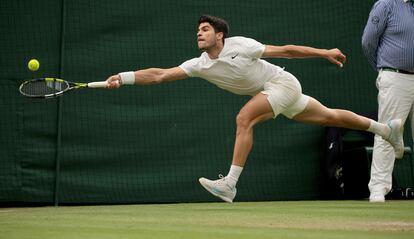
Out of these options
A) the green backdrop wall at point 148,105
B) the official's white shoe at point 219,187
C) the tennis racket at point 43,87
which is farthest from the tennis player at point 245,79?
the green backdrop wall at point 148,105

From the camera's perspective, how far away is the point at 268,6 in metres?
10.4

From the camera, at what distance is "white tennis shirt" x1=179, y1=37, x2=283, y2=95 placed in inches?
317

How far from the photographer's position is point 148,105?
9.80 metres

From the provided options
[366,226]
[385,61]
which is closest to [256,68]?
[385,61]

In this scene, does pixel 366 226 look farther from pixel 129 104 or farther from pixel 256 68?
pixel 129 104

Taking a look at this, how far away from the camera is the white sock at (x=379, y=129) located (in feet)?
27.9

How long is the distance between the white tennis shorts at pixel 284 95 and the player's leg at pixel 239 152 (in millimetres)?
146

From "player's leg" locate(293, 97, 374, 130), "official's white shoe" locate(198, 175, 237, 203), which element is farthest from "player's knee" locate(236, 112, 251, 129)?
"player's leg" locate(293, 97, 374, 130)

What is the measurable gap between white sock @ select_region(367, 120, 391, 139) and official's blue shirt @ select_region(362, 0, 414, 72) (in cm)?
67

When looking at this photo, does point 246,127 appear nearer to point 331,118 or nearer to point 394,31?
point 331,118

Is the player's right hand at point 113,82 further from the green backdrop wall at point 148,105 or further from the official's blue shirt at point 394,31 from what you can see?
the official's blue shirt at point 394,31

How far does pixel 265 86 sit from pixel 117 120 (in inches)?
83.8

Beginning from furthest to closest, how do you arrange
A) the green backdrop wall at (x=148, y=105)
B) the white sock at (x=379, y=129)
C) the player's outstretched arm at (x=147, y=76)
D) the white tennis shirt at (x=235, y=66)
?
the green backdrop wall at (x=148, y=105), the white sock at (x=379, y=129), the white tennis shirt at (x=235, y=66), the player's outstretched arm at (x=147, y=76)

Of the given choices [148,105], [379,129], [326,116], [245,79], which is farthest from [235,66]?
[148,105]
